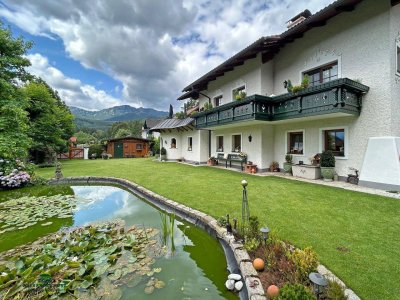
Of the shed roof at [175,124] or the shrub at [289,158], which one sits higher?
the shed roof at [175,124]

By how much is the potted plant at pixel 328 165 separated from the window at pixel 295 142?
152cm

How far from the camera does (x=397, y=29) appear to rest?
281 inches

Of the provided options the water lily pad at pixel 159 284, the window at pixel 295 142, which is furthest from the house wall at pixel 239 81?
the water lily pad at pixel 159 284

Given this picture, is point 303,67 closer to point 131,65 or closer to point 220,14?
point 220,14

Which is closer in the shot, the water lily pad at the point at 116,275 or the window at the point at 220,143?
the water lily pad at the point at 116,275

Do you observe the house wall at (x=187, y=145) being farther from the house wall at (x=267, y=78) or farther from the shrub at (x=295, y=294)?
the shrub at (x=295, y=294)

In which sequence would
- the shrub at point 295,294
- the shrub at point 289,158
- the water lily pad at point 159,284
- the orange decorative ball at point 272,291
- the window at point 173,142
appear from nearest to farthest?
the shrub at point 295,294 → the orange decorative ball at point 272,291 → the water lily pad at point 159,284 → the shrub at point 289,158 → the window at point 173,142

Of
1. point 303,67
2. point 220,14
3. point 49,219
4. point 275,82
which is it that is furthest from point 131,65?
point 49,219

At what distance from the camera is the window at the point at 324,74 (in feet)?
28.3

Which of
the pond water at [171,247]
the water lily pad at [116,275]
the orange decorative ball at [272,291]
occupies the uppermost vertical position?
the orange decorative ball at [272,291]

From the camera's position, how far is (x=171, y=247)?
3.71 metres

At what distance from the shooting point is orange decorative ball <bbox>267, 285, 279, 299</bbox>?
2.13m

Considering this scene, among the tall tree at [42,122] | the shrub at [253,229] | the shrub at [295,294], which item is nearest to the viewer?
the shrub at [295,294]

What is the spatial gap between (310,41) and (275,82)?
2.44 metres
